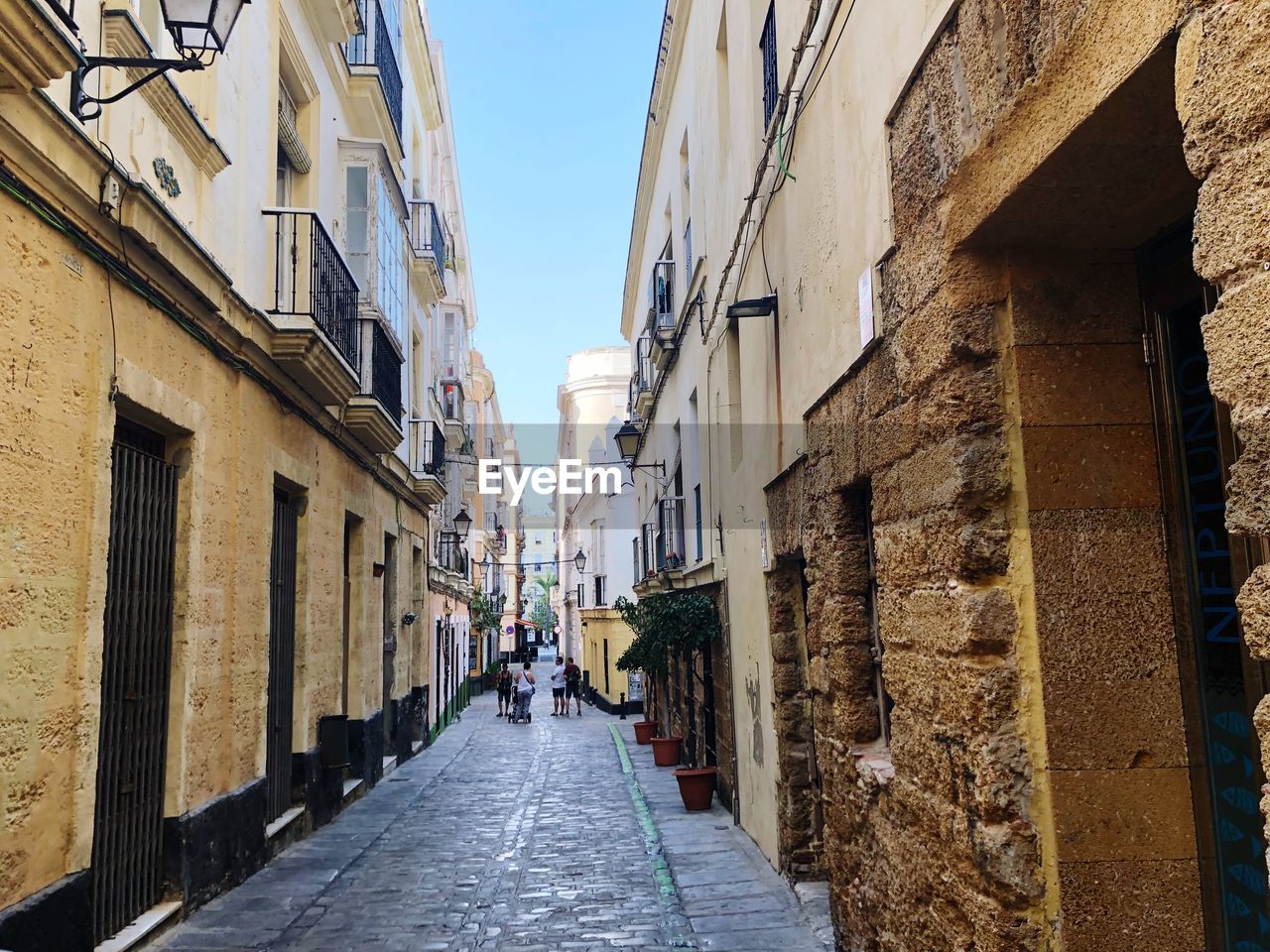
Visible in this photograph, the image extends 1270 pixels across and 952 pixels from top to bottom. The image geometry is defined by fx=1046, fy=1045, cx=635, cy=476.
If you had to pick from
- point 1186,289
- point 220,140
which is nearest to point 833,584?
point 1186,289

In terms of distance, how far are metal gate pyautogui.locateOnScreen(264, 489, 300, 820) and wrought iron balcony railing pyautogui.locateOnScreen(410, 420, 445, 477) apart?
7638mm

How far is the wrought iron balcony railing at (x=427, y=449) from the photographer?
59.5 ft

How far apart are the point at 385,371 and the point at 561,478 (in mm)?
41313

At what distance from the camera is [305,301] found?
30.5ft

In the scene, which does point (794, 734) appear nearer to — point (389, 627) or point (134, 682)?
point (134, 682)

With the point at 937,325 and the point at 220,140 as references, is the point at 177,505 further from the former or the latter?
the point at 937,325

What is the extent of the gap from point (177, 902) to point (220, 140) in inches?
213

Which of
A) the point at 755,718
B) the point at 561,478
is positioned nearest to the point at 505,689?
the point at 755,718

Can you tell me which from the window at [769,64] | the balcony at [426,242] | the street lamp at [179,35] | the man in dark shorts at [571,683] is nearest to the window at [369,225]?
the balcony at [426,242]

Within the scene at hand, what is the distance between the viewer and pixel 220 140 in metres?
7.92

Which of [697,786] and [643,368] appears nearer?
[697,786]

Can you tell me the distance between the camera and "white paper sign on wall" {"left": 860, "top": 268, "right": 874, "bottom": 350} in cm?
452

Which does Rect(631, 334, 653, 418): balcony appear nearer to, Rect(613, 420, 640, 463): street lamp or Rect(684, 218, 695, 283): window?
Rect(613, 420, 640, 463): street lamp

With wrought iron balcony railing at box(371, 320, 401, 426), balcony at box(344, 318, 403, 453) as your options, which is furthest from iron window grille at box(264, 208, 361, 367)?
wrought iron balcony railing at box(371, 320, 401, 426)
